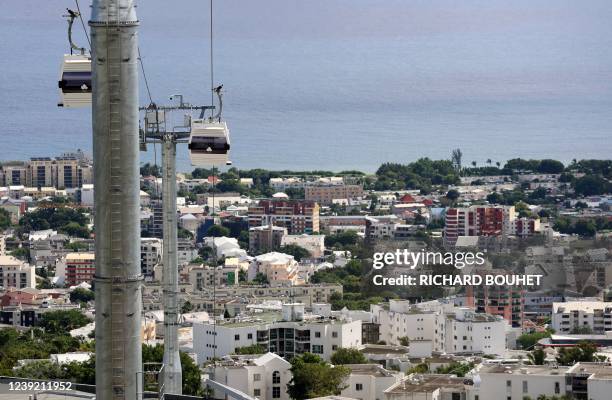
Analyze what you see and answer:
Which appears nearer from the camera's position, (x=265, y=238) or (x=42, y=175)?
(x=265, y=238)

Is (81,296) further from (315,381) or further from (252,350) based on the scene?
(315,381)

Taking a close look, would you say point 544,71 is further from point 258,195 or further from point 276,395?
point 276,395

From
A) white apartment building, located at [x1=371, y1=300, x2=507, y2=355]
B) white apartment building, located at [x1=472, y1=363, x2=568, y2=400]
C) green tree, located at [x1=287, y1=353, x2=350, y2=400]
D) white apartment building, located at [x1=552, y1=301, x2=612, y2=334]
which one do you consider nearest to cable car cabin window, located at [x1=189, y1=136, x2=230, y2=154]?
green tree, located at [x1=287, y1=353, x2=350, y2=400]

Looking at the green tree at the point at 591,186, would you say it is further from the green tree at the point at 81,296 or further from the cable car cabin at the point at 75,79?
the cable car cabin at the point at 75,79

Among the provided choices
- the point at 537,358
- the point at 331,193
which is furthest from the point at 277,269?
the point at 537,358

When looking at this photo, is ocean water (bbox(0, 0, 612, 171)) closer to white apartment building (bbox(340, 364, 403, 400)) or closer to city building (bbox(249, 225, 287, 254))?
city building (bbox(249, 225, 287, 254))

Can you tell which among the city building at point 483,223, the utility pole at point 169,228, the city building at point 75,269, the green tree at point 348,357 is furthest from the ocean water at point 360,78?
the utility pole at point 169,228

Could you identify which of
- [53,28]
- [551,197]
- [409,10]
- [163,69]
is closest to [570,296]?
[551,197]

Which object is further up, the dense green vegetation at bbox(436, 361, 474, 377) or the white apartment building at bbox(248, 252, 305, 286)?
the white apartment building at bbox(248, 252, 305, 286)
